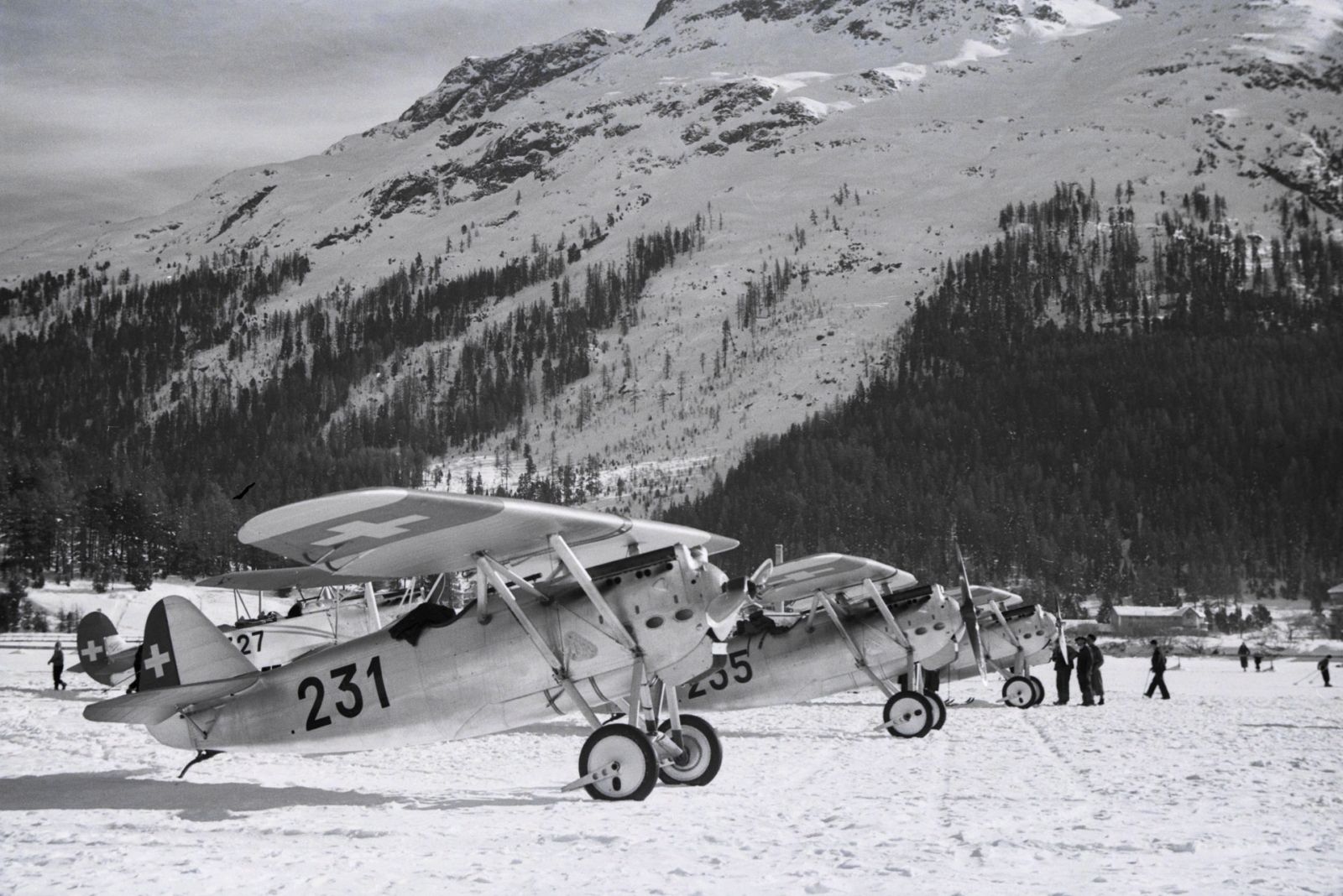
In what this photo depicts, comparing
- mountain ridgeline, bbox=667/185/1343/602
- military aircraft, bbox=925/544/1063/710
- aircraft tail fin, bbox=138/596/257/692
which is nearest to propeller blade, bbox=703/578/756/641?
aircraft tail fin, bbox=138/596/257/692

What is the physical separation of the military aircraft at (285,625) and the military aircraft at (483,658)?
4944mm

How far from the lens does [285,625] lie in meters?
19.2

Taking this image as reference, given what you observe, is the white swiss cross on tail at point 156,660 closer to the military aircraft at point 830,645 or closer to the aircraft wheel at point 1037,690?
the military aircraft at point 830,645

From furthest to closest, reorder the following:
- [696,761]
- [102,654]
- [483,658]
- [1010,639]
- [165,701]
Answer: [1010,639], [102,654], [696,761], [483,658], [165,701]

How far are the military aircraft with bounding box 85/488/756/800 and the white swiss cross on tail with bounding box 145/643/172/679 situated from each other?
15mm

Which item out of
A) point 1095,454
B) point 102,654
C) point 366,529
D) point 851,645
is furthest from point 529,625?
point 1095,454

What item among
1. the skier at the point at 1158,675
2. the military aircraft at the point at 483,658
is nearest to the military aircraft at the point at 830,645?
the military aircraft at the point at 483,658

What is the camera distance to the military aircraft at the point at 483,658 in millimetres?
10734

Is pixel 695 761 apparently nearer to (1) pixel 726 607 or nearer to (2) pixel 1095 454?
(1) pixel 726 607

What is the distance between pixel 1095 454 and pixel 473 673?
135851mm

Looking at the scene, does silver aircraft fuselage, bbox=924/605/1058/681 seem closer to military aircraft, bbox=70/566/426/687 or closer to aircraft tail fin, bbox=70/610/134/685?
military aircraft, bbox=70/566/426/687

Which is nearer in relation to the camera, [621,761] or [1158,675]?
[621,761]

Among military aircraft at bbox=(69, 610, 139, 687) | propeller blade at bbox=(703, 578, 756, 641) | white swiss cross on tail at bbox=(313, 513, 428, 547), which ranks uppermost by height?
white swiss cross on tail at bbox=(313, 513, 428, 547)

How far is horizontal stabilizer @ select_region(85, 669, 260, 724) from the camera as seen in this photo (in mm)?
10852
